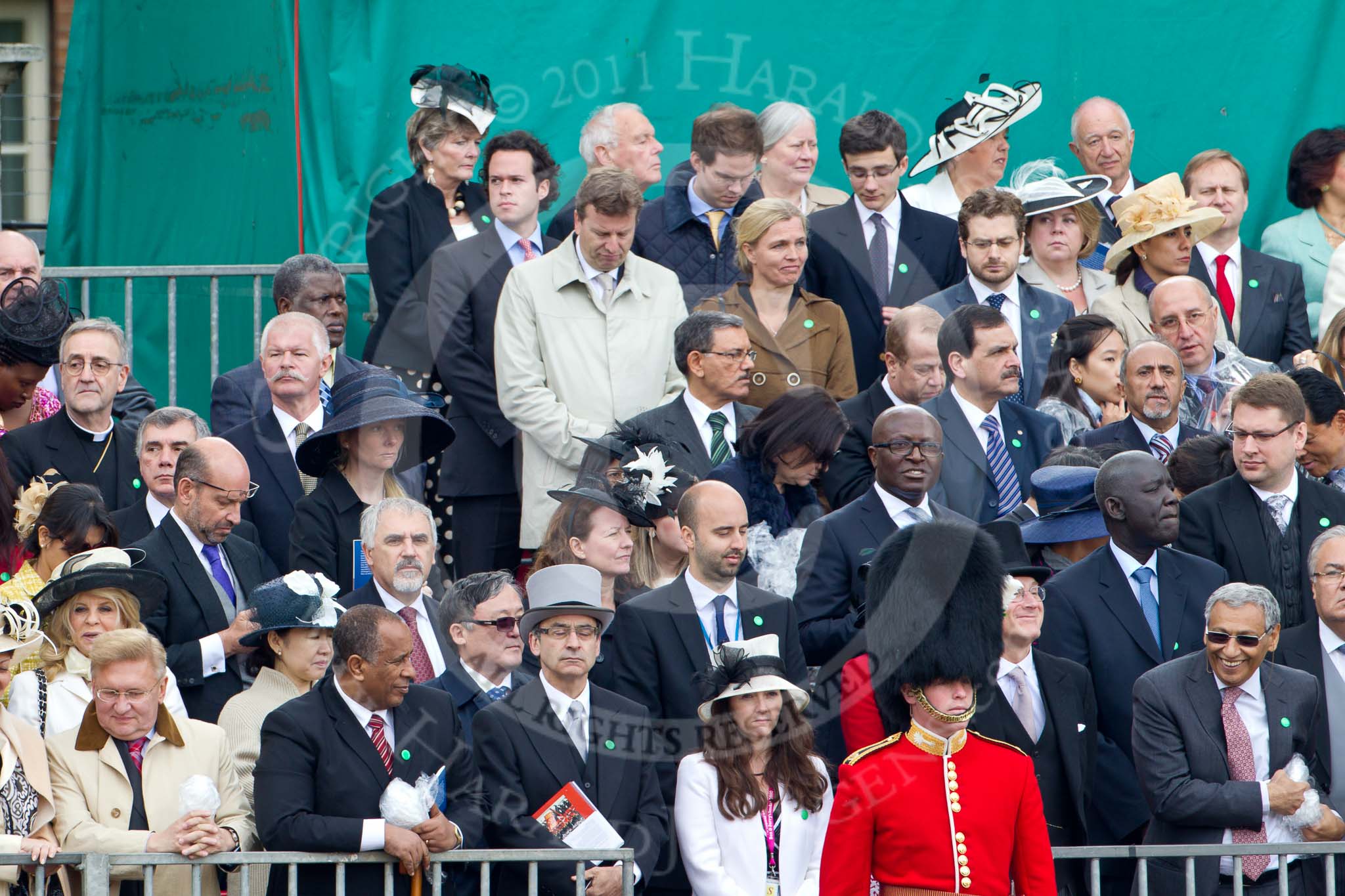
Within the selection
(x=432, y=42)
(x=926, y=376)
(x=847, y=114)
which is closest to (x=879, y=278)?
(x=926, y=376)

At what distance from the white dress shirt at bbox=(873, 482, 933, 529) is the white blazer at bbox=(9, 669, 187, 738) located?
2604 millimetres

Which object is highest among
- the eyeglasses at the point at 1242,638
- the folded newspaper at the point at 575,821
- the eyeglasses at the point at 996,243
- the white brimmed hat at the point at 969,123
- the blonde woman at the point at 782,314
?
the white brimmed hat at the point at 969,123

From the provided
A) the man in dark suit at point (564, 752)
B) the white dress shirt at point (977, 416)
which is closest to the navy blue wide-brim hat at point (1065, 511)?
the white dress shirt at point (977, 416)

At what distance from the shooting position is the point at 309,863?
6.26 meters

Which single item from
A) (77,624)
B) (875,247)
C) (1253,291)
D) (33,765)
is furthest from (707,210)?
(33,765)

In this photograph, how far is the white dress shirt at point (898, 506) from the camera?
769 cm

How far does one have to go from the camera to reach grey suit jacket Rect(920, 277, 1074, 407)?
364 inches

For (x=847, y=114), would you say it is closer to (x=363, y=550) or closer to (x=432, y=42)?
(x=432, y=42)

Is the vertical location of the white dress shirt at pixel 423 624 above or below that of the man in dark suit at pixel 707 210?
below

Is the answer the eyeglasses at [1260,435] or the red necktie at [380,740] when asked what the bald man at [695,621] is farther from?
the eyeglasses at [1260,435]

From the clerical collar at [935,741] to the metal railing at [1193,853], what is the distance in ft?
1.90

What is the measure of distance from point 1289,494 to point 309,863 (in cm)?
397

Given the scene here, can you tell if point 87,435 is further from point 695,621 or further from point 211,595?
point 695,621

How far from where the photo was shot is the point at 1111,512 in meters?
7.67
